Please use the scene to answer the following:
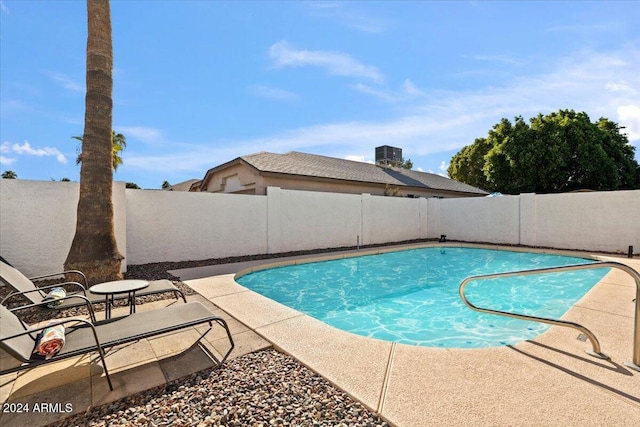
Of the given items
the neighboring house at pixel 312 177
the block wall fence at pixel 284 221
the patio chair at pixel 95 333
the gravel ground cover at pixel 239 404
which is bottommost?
the gravel ground cover at pixel 239 404

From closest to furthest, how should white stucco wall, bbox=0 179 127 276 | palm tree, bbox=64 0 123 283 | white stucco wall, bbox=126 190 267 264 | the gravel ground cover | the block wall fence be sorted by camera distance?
1. the gravel ground cover
2. palm tree, bbox=64 0 123 283
3. white stucco wall, bbox=0 179 127 276
4. the block wall fence
5. white stucco wall, bbox=126 190 267 264

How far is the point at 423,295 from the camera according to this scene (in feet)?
26.2

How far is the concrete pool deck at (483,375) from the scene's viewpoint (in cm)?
240

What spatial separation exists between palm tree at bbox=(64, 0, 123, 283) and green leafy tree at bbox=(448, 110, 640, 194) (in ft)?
85.8

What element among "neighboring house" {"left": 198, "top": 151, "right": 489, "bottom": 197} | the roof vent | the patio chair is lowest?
the patio chair

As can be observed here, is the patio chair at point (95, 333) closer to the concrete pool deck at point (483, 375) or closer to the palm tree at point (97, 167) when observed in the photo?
the concrete pool deck at point (483, 375)

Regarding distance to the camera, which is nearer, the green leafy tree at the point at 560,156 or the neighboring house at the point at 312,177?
the neighboring house at the point at 312,177

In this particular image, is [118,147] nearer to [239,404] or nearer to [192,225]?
[192,225]

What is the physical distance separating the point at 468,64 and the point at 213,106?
11213mm

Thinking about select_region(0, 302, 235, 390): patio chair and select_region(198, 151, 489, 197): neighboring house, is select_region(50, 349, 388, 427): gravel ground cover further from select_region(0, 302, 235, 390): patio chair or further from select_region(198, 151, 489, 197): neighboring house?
select_region(198, 151, 489, 197): neighboring house

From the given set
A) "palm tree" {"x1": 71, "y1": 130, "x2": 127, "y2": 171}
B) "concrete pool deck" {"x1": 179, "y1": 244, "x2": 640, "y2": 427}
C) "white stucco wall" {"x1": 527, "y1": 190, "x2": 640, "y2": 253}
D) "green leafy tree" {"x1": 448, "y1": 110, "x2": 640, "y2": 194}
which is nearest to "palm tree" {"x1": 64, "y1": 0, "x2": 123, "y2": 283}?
"concrete pool deck" {"x1": 179, "y1": 244, "x2": 640, "y2": 427}

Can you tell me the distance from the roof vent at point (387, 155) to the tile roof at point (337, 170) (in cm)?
151

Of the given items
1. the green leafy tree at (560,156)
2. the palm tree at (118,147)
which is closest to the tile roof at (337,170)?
the green leafy tree at (560,156)

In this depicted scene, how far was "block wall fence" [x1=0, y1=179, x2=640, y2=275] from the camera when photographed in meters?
7.28
